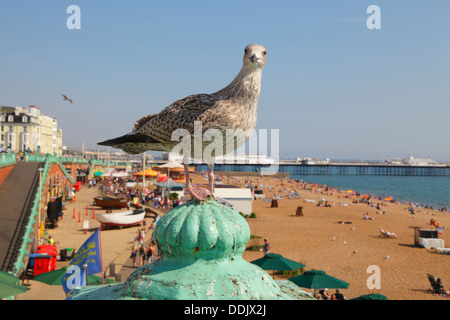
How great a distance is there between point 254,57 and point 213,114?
0.86 meters

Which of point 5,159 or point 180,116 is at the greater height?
point 180,116

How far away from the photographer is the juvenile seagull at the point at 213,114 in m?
4.54

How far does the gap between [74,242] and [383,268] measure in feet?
67.8

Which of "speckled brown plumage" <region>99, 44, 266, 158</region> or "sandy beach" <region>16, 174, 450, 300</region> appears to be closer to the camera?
"speckled brown plumage" <region>99, 44, 266, 158</region>

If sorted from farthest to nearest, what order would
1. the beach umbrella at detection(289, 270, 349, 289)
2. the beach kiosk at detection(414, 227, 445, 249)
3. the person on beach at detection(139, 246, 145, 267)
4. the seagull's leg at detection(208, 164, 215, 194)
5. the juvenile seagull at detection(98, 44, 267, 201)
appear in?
the beach kiosk at detection(414, 227, 445, 249) < the person on beach at detection(139, 246, 145, 267) < the beach umbrella at detection(289, 270, 349, 289) < the juvenile seagull at detection(98, 44, 267, 201) < the seagull's leg at detection(208, 164, 215, 194)

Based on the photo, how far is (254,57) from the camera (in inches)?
178

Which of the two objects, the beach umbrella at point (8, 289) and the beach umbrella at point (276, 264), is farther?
the beach umbrella at point (276, 264)

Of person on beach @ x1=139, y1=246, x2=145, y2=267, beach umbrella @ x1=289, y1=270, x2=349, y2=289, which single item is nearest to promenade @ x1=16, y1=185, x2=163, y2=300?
person on beach @ x1=139, y1=246, x2=145, y2=267

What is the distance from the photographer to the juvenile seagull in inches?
179

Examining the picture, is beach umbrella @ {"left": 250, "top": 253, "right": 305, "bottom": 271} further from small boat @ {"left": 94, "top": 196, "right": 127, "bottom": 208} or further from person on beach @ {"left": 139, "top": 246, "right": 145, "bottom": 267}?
small boat @ {"left": 94, "top": 196, "right": 127, "bottom": 208}

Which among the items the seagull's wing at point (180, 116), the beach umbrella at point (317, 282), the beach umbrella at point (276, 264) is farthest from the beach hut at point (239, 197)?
the seagull's wing at point (180, 116)

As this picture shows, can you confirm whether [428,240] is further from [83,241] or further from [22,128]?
[22,128]

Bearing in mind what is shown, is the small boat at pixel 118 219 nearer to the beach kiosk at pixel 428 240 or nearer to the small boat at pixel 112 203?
the small boat at pixel 112 203

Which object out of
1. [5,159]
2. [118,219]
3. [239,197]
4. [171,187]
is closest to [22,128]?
[171,187]
